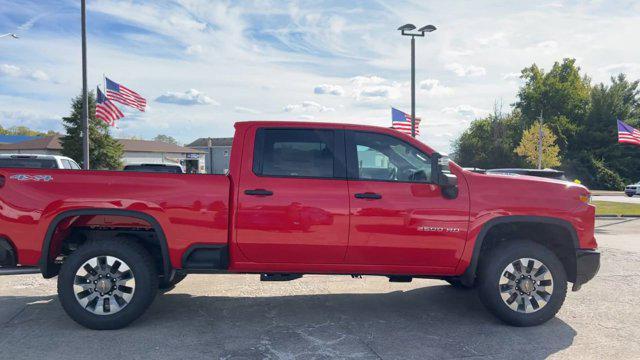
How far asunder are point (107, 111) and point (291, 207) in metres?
13.9

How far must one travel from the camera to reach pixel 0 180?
14.7 feet

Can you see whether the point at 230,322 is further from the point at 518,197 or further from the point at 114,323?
the point at 518,197

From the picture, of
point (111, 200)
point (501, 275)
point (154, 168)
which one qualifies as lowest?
point (501, 275)

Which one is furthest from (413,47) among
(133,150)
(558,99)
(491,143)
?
(133,150)

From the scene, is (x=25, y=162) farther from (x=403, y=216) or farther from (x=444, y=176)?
(x=444, y=176)

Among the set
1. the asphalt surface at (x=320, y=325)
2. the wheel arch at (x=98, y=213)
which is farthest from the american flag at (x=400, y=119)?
the wheel arch at (x=98, y=213)

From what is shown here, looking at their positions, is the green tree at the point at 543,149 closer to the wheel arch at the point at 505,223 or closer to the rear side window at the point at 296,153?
the wheel arch at the point at 505,223

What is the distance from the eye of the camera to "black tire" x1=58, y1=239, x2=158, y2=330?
4484 millimetres

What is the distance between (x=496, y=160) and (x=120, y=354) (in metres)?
56.8

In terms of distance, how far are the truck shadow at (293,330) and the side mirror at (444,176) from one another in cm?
133

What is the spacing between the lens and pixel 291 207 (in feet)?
14.8

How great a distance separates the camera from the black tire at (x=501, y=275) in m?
4.73

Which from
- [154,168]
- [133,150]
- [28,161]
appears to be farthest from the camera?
[133,150]

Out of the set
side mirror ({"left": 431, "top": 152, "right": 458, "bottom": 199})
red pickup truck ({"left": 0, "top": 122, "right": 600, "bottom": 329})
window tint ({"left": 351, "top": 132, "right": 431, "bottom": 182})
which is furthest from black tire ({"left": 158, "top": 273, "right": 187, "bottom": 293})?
side mirror ({"left": 431, "top": 152, "right": 458, "bottom": 199})
